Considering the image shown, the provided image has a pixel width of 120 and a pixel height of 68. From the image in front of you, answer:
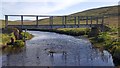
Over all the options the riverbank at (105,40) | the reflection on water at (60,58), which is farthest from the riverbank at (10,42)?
the riverbank at (105,40)

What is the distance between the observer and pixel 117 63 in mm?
56000

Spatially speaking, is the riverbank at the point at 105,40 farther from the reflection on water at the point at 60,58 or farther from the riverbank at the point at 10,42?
the riverbank at the point at 10,42

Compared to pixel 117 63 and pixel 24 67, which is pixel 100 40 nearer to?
pixel 117 63

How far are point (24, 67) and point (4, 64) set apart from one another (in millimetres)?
5136

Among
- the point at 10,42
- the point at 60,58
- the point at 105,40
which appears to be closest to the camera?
the point at 60,58

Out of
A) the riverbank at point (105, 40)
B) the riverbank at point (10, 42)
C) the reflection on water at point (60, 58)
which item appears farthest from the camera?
the riverbank at point (10, 42)

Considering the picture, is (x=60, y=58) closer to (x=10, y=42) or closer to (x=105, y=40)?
(x=105, y=40)

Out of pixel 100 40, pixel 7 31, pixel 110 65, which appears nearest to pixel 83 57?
pixel 110 65

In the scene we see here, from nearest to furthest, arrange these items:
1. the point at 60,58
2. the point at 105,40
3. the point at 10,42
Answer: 1. the point at 60,58
2. the point at 10,42
3. the point at 105,40

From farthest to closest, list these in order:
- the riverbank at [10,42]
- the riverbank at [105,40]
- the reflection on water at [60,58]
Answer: the riverbank at [10,42]
the riverbank at [105,40]
the reflection on water at [60,58]

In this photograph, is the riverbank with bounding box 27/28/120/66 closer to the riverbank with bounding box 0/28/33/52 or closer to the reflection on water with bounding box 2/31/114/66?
the reflection on water with bounding box 2/31/114/66

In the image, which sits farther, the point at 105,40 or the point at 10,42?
the point at 105,40

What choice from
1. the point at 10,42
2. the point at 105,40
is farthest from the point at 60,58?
the point at 10,42

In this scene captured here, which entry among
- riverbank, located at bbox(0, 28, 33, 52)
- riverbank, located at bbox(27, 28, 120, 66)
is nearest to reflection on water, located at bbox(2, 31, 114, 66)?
riverbank, located at bbox(27, 28, 120, 66)
